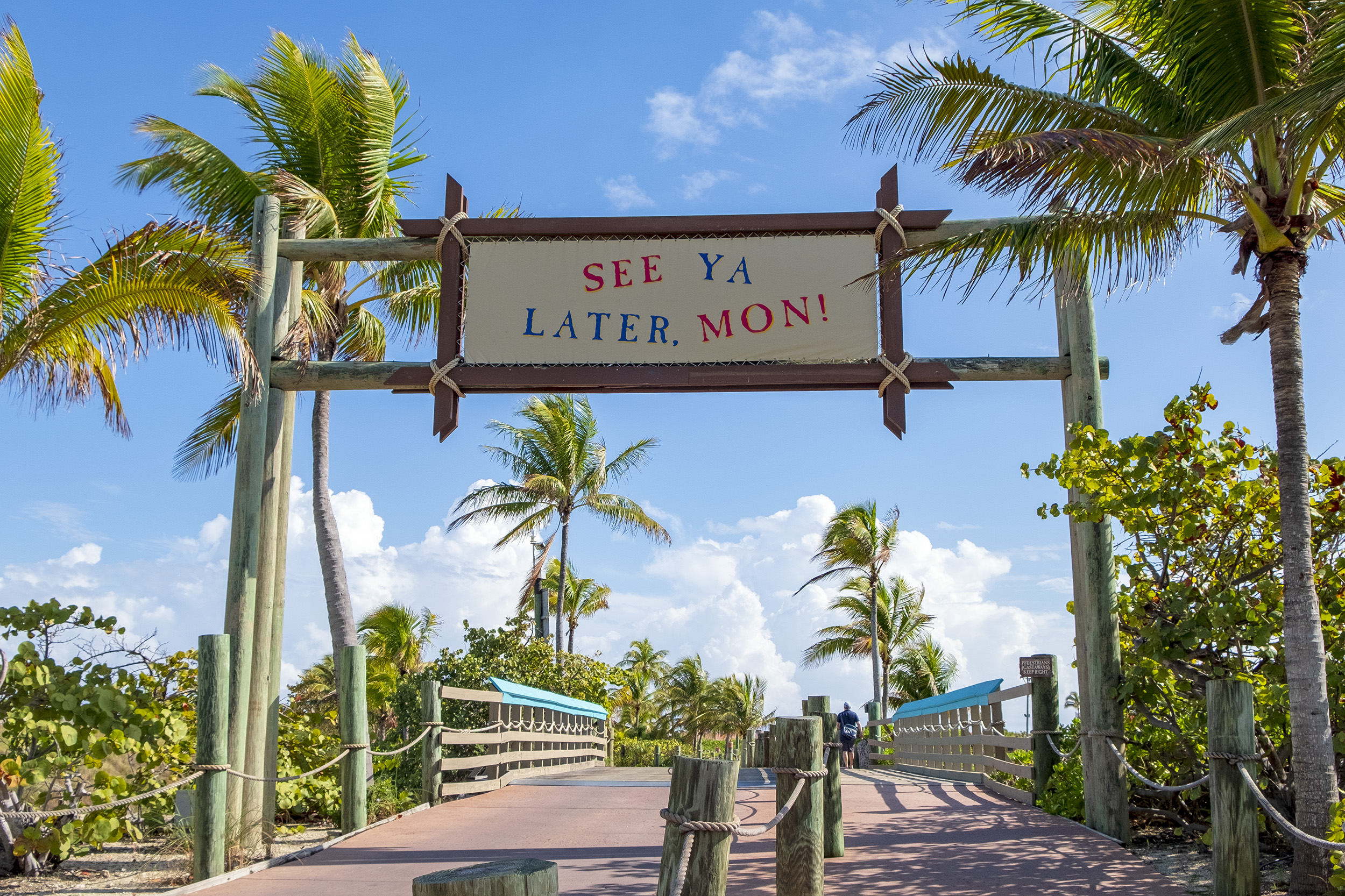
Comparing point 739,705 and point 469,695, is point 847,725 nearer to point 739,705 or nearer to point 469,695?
point 469,695

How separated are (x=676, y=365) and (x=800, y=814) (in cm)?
417

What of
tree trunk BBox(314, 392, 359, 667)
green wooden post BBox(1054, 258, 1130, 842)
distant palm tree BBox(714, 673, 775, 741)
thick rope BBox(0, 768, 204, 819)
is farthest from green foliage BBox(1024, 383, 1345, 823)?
distant palm tree BBox(714, 673, 775, 741)

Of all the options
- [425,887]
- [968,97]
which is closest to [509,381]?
[968,97]

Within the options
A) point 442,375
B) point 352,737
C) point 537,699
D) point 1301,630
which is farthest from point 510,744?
point 1301,630

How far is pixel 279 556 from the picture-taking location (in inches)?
346

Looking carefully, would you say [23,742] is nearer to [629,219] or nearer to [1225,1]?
[629,219]

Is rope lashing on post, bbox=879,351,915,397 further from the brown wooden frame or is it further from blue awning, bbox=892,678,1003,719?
blue awning, bbox=892,678,1003,719

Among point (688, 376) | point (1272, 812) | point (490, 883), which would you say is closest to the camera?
point (490, 883)

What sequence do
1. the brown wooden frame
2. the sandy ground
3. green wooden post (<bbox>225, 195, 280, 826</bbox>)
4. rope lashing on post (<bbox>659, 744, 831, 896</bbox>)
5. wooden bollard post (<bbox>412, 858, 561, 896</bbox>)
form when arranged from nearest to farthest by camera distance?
1. wooden bollard post (<bbox>412, 858, 561, 896</bbox>)
2. rope lashing on post (<bbox>659, 744, 831, 896</bbox>)
3. the sandy ground
4. green wooden post (<bbox>225, 195, 280, 826</bbox>)
5. the brown wooden frame

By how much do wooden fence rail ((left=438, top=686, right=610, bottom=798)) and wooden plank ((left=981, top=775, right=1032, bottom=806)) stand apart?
18.1 ft

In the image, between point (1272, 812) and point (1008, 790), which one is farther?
point (1008, 790)

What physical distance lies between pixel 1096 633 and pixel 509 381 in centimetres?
500

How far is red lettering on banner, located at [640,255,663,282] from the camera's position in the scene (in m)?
8.73

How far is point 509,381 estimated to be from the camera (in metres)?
8.55
